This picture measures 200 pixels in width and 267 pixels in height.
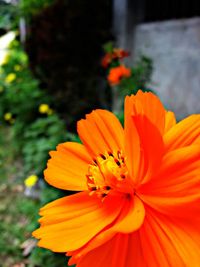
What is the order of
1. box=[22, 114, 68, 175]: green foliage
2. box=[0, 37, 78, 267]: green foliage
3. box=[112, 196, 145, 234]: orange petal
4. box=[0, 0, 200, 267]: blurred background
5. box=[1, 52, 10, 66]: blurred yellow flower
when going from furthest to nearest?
box=[1, 52, 10, 66]: blurred yellow flower
box=[0, 0, 200, 267]: blurred background
box=[22, 114, 68, 175]: green foliage
box=[0, 37, 78, 267]: green foliage
box=[112, 196, 145, 234]: orange petal

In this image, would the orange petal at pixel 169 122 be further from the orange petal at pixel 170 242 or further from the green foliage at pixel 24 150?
the green foliage at pixel 24 150

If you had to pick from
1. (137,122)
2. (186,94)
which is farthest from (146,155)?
(186,94)

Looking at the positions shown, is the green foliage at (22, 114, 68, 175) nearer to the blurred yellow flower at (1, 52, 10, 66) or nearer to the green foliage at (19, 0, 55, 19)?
the green foliage at (19, 0, 55, 19)

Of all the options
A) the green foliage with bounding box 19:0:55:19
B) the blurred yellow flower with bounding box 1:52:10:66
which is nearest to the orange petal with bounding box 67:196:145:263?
the green foliage with bounding box 19:0:55:19

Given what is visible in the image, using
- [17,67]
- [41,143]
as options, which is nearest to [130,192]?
[41,143]

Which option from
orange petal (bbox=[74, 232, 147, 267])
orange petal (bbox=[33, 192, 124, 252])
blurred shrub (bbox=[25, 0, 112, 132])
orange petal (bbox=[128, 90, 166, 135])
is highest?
orange petal (bbox=[128, 90, 166, 135])

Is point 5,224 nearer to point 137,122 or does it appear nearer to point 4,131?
point 4,131

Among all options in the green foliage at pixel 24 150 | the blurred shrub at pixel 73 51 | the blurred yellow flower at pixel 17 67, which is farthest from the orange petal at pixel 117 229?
the blurred yellow flower at pixel 17 67

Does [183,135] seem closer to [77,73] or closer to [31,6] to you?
[77,73]

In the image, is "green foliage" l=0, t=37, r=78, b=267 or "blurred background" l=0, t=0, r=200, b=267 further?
"blurred background" l=0, t=0, r=200, b=267
